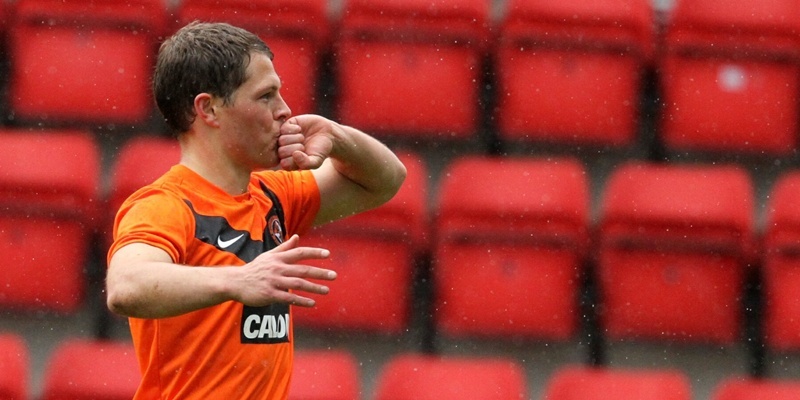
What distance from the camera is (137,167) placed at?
4.19 m

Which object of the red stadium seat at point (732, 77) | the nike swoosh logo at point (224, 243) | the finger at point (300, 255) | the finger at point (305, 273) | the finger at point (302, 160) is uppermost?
the red stadium seat at point (732, 77)

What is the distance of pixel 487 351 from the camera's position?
4332mm

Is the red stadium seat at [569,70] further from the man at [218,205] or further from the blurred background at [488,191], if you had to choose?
the man at [218,205]

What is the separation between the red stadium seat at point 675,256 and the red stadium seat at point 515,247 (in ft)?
0.39

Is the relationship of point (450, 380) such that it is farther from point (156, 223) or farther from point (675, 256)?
point (156, 223)

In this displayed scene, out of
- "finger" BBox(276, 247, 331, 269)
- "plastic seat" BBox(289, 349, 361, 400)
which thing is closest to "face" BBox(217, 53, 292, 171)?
"finger" BBox(276, 247, 331, 269)

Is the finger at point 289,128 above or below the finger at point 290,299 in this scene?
above

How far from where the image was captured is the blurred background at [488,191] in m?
4.15

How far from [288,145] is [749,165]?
106 inches

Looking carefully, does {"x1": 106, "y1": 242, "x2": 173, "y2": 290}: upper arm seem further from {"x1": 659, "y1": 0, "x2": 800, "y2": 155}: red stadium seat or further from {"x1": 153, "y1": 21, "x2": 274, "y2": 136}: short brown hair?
{"x1": 659, "y1": 0, "x2": 800, "y2": 155}: red stadium seat

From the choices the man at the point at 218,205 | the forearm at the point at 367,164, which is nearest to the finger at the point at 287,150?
the man at the point at 218,205

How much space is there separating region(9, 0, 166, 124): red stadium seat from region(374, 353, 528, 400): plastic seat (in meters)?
1.37

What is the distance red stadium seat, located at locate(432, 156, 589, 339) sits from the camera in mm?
4160

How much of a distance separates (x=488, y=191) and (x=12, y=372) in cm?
150
